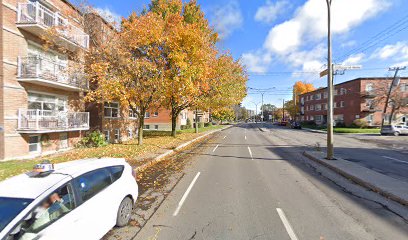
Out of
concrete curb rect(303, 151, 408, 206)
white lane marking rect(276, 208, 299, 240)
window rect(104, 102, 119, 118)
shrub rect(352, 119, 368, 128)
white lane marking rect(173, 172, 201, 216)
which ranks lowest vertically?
white lane marking rect(173, 172, 201, 216)

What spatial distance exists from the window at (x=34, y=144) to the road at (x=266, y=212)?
34.6 ft

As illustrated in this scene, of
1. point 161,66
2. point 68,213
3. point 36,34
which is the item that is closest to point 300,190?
point 68,213

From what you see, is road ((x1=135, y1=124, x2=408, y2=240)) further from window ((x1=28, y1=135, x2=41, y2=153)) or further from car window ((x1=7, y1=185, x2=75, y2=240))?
window ((x1=28, y1=135, x2=41, y2=153))

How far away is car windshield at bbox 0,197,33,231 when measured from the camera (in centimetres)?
240

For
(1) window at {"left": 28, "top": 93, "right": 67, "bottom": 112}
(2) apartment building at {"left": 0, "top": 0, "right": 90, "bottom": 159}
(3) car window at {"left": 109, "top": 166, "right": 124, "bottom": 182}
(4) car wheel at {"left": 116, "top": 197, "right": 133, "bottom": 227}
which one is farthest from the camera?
(1) window at {"left": 28, "top": 93, "right": 67, "bottom": 112}

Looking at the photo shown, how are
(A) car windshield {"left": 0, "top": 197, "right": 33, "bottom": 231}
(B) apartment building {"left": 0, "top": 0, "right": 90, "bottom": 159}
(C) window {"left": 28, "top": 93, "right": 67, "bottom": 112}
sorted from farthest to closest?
(C) window {"left": 28, "top": 93, "right": 67, "bottom": 112}
(B) apartment building {"left": 0, "top": 0, "right": 90, "bottom": 159}
(A) car windshield {"left": 0, "top": 197, "right": 33, "bottom": 231}

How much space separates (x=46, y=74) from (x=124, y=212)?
38.6 feet

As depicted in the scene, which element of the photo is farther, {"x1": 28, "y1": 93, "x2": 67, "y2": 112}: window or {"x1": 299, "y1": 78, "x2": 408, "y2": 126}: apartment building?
{"x1": 299, "y1": 78, "x2": 408, "y2": 126}: apartment building

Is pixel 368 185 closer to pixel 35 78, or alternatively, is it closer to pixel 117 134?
pixel 35 78

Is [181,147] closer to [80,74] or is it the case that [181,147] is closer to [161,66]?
[161,66]

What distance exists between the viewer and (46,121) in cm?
1204

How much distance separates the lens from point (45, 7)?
508 inches

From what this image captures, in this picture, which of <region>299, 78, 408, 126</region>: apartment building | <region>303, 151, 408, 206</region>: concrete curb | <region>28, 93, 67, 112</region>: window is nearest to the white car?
<region>303, 151, 408, 206</region>: concrete curb

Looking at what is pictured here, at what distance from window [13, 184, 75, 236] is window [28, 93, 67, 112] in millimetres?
12299
